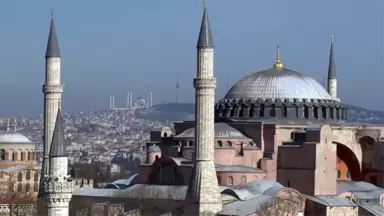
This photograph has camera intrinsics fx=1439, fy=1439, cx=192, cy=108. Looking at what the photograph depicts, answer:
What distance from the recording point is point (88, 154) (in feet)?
466

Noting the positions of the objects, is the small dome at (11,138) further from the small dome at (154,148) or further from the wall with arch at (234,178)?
the wall with arch at (234,178)

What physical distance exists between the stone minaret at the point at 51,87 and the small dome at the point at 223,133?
6.44 m

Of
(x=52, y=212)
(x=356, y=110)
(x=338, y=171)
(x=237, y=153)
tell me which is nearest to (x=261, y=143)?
(x=237, y=153)

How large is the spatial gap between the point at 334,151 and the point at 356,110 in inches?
5290

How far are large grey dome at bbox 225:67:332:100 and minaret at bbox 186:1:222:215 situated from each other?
340 inches

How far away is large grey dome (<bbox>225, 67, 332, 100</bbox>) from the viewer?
161ft

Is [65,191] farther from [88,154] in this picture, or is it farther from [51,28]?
[88,154]

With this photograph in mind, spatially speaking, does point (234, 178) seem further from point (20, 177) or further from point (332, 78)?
point (20, 177)

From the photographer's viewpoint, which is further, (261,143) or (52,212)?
(261,143)

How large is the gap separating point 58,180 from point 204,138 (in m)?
9.77

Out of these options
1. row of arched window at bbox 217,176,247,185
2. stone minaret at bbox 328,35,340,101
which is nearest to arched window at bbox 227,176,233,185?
row of arched window at bbox 217,176,247,185

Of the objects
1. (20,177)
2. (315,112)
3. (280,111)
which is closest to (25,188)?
(20,177)

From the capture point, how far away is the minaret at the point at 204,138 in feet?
131

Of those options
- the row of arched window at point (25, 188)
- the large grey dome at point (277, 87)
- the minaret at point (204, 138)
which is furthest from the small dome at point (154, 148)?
the row of arched window at point (25, 188)
